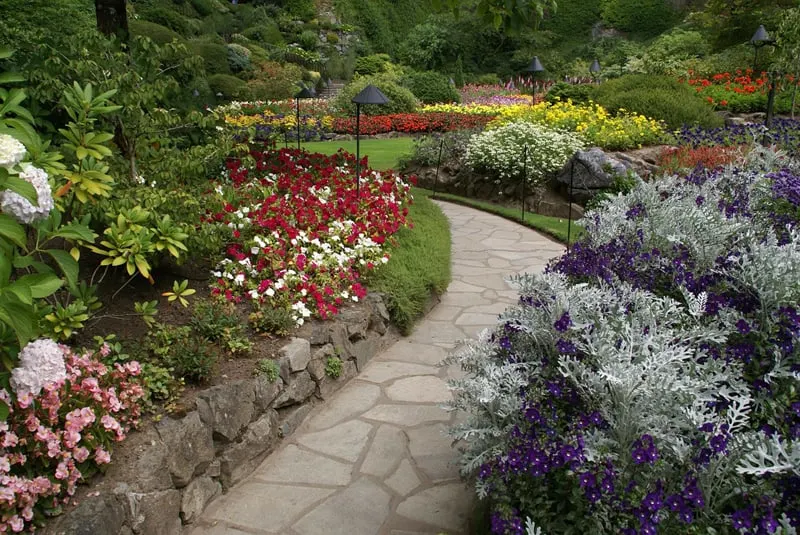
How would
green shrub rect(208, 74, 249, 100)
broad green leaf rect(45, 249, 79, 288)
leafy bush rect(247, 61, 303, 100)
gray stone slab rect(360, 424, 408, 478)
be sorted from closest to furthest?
broad green leaf rect(45, 249, 79, 288), gray stone slab rect(360, 424, 408, 478), green shrub rect(208, 74, 249, 100), leafy bush rect(247, 61, 303, 100)

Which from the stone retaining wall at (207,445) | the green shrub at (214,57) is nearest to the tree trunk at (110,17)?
the stone retaining wall at (207,445)

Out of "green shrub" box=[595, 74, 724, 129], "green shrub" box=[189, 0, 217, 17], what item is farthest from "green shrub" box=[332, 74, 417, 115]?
"green shrub" box=[189, 0, 217, 17]

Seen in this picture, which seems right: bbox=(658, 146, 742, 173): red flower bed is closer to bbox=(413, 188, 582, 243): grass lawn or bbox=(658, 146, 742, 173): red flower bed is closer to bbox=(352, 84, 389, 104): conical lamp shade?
bbox=(413, 188, 582, 243): grass lawn

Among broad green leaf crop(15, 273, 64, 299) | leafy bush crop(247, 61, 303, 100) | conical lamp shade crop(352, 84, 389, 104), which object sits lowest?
broad green leaf crop(15, 273, 64, 299)

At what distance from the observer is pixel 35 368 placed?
7.32 ft

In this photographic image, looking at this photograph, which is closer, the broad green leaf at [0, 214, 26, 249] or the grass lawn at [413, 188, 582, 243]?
the broad green leaf at [0, 214, 26, 249]

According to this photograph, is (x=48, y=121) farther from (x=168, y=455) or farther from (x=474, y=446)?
(x=474, y=446)

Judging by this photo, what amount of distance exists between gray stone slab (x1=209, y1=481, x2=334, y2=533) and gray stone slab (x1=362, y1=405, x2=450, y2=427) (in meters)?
0.73

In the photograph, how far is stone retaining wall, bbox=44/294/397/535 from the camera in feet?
8.00

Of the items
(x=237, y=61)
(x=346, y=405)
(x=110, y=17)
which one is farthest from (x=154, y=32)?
(x=346, y=405)

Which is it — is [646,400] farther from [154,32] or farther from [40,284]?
[154,32]

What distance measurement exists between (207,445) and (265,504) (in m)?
0.40

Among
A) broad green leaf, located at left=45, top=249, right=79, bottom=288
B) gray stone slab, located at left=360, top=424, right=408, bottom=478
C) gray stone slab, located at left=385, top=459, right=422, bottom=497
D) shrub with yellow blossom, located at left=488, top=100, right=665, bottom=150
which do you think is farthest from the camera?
shrub with yellow blossom, located at left=488, top=100, right=665, bottom=150

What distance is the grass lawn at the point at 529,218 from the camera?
7671 millimetres
